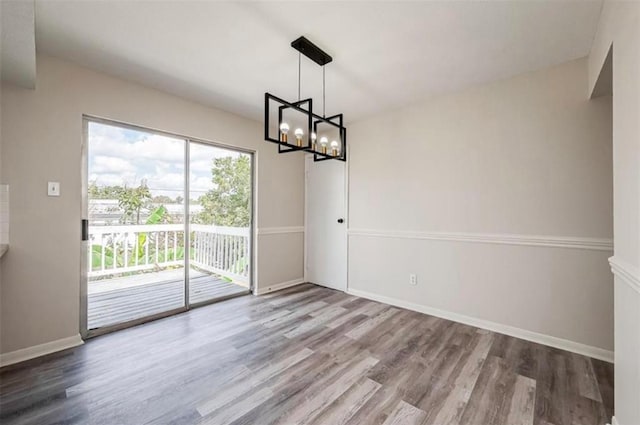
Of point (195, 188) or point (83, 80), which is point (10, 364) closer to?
point (195, 188)

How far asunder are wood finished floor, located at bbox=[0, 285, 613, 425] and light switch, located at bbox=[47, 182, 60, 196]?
4.55 ft

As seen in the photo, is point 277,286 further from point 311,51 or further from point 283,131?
point 311,51

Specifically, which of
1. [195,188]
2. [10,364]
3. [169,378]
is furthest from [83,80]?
[169,378]

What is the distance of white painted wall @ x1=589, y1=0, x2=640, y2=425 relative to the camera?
1167 millimetres

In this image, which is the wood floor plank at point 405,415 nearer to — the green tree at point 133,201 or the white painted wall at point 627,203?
the white painted wall at point 627,203

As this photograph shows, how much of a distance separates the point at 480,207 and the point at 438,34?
5.73 ft

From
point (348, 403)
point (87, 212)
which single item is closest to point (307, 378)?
point (348, 403)

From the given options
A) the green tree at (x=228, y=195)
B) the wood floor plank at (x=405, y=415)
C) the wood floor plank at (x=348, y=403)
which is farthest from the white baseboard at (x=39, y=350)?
the wood floor plank at (x=405, y=415)

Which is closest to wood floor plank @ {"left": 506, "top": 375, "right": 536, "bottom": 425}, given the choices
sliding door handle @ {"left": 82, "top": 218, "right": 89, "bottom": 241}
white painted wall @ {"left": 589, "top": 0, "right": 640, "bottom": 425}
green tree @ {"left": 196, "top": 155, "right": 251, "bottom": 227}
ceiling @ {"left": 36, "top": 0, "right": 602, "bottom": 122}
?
white painted wall @ {"left": 589, "top": 0, "right": 640, "bottom": 425}

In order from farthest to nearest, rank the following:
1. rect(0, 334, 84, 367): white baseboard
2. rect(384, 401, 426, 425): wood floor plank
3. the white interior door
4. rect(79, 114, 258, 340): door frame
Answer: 1. the white interior door
2. rect(79, 114, 258, 340): door frame
3. rect(0, 334, 84, 367): white baseboard
4. rect(384, 401, 426, 425): wood floor plank

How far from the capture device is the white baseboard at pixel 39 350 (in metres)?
2.12

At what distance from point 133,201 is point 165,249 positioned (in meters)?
0.68

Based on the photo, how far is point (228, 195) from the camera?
375 centimetres

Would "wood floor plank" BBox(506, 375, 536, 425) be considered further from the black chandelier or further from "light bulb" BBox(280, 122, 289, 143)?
"light bulb" BBox(280, 122, 289, 143)
